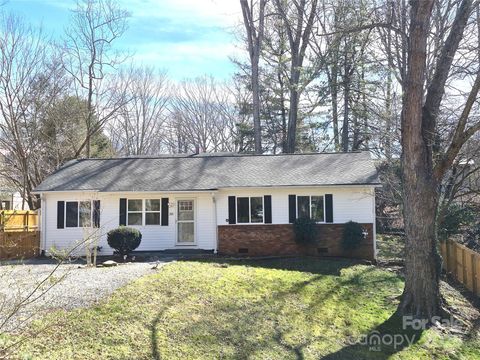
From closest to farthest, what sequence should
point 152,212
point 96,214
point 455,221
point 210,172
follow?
point 455,221, point 96,214, point 152,212, point 210,172

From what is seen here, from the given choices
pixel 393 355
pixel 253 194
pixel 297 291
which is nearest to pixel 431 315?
pixel 393 355

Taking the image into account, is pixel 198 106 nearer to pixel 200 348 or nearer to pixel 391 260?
pixel 391 260

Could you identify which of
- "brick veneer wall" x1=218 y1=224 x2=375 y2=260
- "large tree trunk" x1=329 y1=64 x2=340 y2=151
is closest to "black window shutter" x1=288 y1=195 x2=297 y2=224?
"brick veneer wall" x1=218 y1=224 x2=375 y2=260

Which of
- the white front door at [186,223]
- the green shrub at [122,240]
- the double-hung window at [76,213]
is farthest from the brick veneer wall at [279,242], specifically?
the double-hung window at [76,213]

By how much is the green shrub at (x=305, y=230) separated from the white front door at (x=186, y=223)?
426cm

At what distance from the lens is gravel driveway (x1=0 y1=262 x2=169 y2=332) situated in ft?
23.5

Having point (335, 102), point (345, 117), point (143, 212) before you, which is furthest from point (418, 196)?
point (335, 102)

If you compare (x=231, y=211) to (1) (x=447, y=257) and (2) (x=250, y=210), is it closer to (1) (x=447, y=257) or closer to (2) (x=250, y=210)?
(2) (x=250, y=210)

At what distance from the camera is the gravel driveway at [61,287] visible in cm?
715

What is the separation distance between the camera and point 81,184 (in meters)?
18.4

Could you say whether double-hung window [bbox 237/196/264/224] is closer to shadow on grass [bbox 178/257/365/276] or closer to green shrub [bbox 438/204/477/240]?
shadow on grass [bbox 178/257/365/276]

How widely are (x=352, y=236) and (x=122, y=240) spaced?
8575mm

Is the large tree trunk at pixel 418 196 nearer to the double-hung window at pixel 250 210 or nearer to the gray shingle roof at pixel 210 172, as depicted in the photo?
the gray shingle roof at pixel 210 172

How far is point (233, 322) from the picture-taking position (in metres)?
8.69
